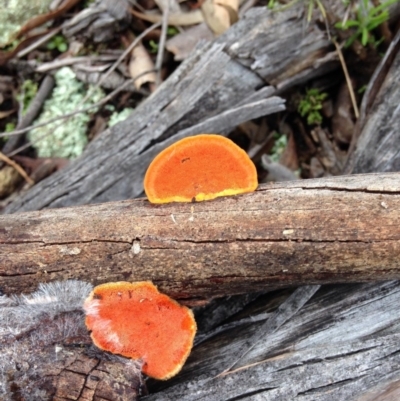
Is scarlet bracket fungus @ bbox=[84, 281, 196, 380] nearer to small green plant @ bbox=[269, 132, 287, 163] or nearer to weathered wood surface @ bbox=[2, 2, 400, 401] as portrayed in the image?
weathered wood surface @ bbox=[2, 2, 400, 401]

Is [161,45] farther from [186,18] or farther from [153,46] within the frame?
[186,18]

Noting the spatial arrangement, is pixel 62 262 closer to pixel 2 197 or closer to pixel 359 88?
pixel 2 197

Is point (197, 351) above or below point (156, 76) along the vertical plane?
below

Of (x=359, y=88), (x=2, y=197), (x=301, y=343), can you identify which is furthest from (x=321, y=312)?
(x=2, y=197)

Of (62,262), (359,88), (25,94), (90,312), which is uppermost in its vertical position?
(25,94)

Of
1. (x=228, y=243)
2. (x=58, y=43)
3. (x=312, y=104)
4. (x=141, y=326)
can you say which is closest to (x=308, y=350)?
(x=228, y=243)

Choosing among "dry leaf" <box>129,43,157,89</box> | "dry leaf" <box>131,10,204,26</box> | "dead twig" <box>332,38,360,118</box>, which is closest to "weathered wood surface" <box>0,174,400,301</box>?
"dead twig" <box>332,38,360,118</box>

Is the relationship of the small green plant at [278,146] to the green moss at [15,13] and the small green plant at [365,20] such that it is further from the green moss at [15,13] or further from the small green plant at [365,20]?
the green moss at [15,13]
